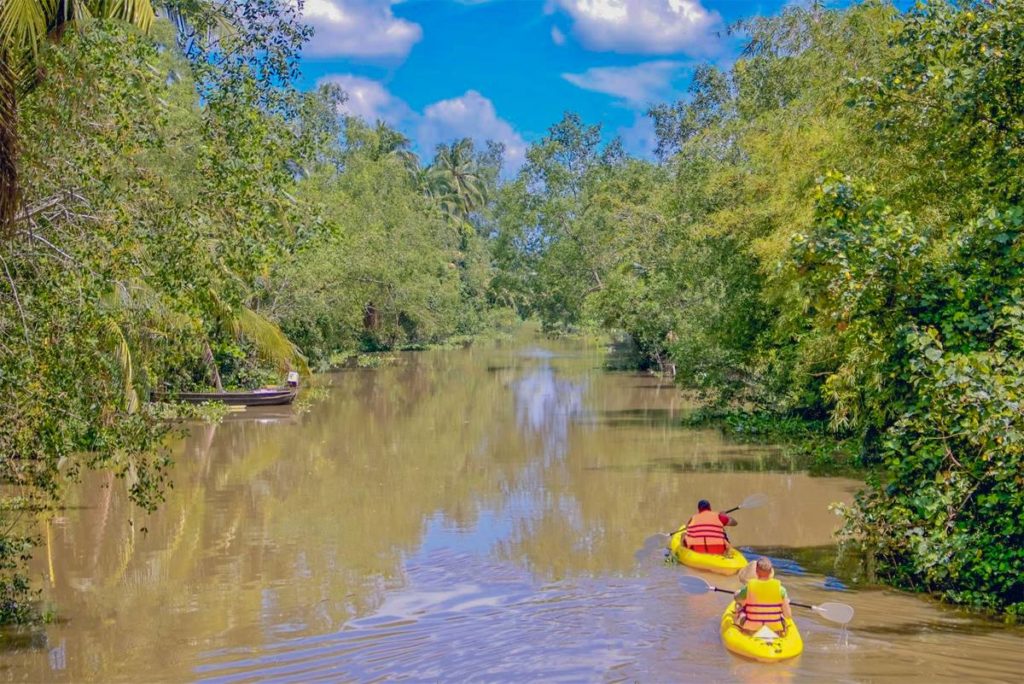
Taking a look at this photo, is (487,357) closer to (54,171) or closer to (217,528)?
(217,528)

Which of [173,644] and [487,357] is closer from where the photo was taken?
[173,644]

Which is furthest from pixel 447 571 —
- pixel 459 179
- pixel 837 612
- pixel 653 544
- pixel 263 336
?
pixel 459 179

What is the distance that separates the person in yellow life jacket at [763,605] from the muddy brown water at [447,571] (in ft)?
1.41

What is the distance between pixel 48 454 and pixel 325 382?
35.8 metres

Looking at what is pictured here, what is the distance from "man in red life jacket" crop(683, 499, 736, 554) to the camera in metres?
15.4

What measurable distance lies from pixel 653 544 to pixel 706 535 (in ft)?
4.23

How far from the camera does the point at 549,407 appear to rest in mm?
37062

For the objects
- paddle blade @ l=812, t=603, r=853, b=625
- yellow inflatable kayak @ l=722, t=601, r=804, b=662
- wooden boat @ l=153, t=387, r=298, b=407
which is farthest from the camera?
wooden boat @ l=153, t=387, r=298, b=407

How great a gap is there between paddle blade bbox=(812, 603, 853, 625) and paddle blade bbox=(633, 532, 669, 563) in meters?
4.63

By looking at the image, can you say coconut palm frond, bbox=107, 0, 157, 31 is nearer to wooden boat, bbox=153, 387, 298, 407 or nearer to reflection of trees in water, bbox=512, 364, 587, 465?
reflection of trees in water, bbox=512, 364, 587, 465

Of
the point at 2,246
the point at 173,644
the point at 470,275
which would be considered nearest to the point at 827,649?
the point at 173,644

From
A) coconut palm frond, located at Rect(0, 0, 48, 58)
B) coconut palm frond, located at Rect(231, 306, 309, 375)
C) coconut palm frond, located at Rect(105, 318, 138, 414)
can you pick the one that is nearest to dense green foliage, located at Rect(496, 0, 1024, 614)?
coconut palm frond, located at Rect(105, 318, 138, 414)

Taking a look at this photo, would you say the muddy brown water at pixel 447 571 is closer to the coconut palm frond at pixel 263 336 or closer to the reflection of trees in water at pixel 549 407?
the reflection of trees in water at pixel 549 407

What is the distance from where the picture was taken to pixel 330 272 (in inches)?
1802
